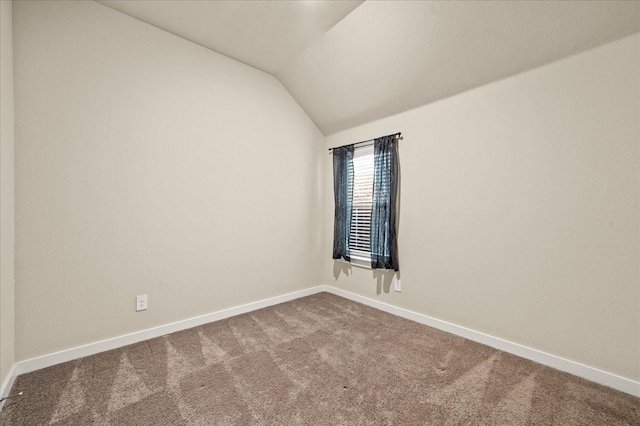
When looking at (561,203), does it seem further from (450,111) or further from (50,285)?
(50,285)

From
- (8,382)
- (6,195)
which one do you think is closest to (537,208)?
(6,195)

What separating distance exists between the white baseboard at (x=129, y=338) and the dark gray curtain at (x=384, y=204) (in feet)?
4.53

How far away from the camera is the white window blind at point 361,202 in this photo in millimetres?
3202

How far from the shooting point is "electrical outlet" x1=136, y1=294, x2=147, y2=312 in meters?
2.26

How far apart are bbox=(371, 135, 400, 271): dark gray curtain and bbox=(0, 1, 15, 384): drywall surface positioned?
292 centimetres

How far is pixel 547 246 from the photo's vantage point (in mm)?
1938

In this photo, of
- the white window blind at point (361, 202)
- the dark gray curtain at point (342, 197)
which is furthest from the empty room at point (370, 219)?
the dark gray curtain at point (342, 197)

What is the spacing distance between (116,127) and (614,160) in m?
3.66

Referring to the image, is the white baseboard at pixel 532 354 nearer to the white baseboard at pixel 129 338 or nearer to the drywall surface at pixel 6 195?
the white baseboard at pixel 129 338

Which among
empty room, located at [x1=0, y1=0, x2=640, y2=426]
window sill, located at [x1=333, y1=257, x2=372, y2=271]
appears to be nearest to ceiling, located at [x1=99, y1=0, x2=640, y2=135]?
empty room, located at [x1=0, y1=0, x2=640, y2=426]

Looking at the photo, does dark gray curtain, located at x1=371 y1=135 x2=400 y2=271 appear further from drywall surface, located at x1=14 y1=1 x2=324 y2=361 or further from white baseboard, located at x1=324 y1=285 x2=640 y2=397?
drywall surface, located at x1=14 y1=1 x2=324 y2=361

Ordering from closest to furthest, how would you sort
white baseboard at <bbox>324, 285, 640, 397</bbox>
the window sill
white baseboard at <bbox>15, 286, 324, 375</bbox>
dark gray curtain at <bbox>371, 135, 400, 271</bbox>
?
white baseboard at <bbox>324, 285, 640, 397</bbox> → white baseboard at <bbox>15, 286, 324, 375</bbox> → dark gray curtain at <bbox>371, 135, 400, 271</bbox> → the window sill

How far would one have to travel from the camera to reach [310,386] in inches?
65.4

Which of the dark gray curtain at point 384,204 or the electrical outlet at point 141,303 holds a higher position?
the dark gray curtain at point 384,204
